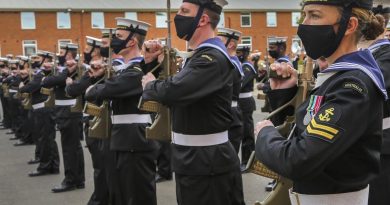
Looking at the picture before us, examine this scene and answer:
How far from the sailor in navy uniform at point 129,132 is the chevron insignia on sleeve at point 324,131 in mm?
3152

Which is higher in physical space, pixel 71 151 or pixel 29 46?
pixel 29 46

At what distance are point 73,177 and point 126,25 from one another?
3472 millimetres

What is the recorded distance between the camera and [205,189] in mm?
3791

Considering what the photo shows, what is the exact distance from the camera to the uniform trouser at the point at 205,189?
3.78m

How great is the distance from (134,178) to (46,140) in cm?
509

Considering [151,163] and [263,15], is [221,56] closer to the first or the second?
[151,163]

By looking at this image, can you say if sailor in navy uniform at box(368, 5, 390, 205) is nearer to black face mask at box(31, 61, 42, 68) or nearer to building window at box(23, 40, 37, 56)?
black face mask at box(31, 61, 42, 68)

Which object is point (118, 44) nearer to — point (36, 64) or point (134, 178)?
point (134, 178)

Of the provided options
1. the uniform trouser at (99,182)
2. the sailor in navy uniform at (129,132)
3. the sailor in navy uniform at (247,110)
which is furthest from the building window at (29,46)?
the sailor in navy uniform at (129,132)

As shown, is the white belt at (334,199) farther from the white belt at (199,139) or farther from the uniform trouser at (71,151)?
the uniform trouser at (71,151)

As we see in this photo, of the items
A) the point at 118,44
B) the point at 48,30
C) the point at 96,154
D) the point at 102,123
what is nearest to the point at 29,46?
the point at 48,30

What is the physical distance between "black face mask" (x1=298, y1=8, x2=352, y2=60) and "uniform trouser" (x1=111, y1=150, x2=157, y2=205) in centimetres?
319

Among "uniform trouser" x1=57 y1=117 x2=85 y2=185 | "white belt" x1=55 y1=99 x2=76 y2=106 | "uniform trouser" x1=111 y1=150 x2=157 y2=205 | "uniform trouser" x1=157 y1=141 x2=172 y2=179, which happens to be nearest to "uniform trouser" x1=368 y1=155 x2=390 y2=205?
"uniform trouser" x1=111 y1=150 x2=157 y2=205

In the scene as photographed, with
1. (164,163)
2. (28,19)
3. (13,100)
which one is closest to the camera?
(164,163)
